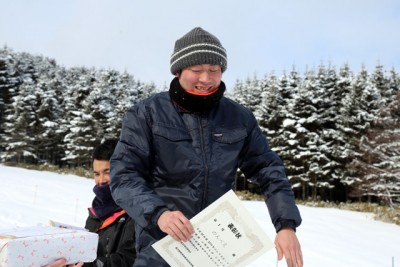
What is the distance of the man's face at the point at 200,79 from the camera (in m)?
2.06

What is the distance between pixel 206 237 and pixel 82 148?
37.1m

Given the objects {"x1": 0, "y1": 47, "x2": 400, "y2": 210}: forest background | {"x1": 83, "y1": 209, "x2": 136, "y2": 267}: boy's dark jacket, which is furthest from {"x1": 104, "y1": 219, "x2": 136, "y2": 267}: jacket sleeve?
{"x1": 0, "y1": 47, "x2": 400, "y2": 210}: forest background

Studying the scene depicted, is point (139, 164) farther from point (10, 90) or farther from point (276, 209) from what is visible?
point (10, 90)

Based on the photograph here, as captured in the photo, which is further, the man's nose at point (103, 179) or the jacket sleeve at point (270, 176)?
the man's nose at point (103, 179)

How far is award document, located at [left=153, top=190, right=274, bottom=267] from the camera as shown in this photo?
5.66ft

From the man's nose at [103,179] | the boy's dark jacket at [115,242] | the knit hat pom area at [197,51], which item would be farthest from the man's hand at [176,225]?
the man's nose at [103,179]

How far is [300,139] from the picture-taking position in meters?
32.9

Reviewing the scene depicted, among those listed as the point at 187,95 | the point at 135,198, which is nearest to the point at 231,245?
the point at 135,198

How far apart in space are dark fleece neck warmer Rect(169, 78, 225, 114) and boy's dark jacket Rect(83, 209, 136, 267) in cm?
147

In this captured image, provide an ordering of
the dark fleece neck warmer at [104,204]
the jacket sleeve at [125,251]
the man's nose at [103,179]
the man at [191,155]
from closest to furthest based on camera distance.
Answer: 1. the man at [191,155]
2. the jacket sleeve at [125,251]
3. the dark fleece neck warmer at [104,204]
4. the man's nose at [103,179]

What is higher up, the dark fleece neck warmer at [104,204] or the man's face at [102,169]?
the man's face at [102,169]

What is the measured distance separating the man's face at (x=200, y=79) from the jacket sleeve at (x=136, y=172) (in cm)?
26

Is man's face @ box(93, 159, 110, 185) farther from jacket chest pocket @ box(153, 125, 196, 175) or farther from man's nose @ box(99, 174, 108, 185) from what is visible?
jacket chest pocket @ box(153, 125, 196, 175)

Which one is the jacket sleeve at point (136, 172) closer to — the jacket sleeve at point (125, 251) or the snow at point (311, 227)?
the jacket sleeve at point (125, 251)
